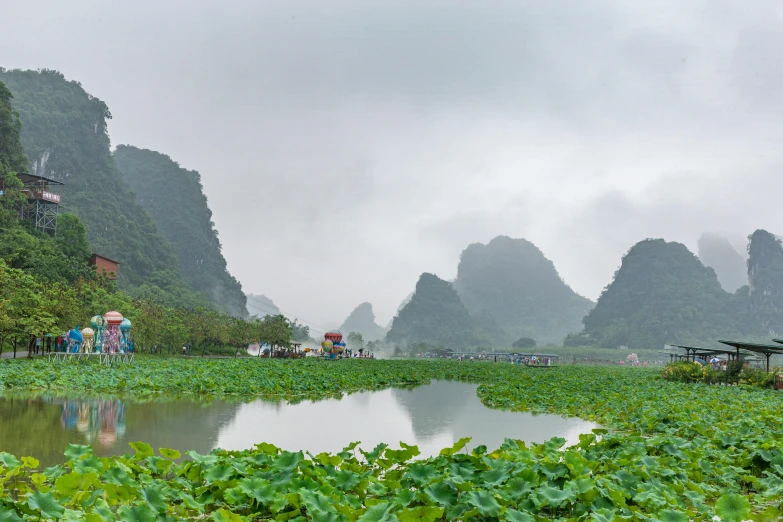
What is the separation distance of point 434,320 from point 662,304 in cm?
4349

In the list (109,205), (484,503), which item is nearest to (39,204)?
(109,205)

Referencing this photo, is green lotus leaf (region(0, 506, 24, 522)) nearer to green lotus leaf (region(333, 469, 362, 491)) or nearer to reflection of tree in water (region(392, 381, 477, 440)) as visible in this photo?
green lotus leaf (region(333, 469, 362, 491))

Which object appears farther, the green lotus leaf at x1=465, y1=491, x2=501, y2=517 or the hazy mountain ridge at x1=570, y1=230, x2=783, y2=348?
the hazy mountain ridge at x1=570, y1=230, x2=783, y2=348

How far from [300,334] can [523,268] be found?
86302mm

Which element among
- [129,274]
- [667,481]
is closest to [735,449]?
[667,481]

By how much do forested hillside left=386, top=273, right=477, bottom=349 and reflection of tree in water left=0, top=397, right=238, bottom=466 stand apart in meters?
106

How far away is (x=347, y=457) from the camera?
536cm

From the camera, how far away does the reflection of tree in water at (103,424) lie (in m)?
6.91

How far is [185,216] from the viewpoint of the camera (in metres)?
92.2

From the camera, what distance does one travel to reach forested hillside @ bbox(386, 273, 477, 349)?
11844cm

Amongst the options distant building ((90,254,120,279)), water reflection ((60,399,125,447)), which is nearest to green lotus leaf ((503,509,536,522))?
water reflection ((60,399,125,447))

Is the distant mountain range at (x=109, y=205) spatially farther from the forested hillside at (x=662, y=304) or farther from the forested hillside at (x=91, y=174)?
the forested hillside at (x=662, y=304)

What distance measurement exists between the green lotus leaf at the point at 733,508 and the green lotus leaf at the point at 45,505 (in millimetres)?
4143

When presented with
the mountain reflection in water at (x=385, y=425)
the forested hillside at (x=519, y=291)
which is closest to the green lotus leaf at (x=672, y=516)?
the mountain reflection in water at (x=385, y=425)
